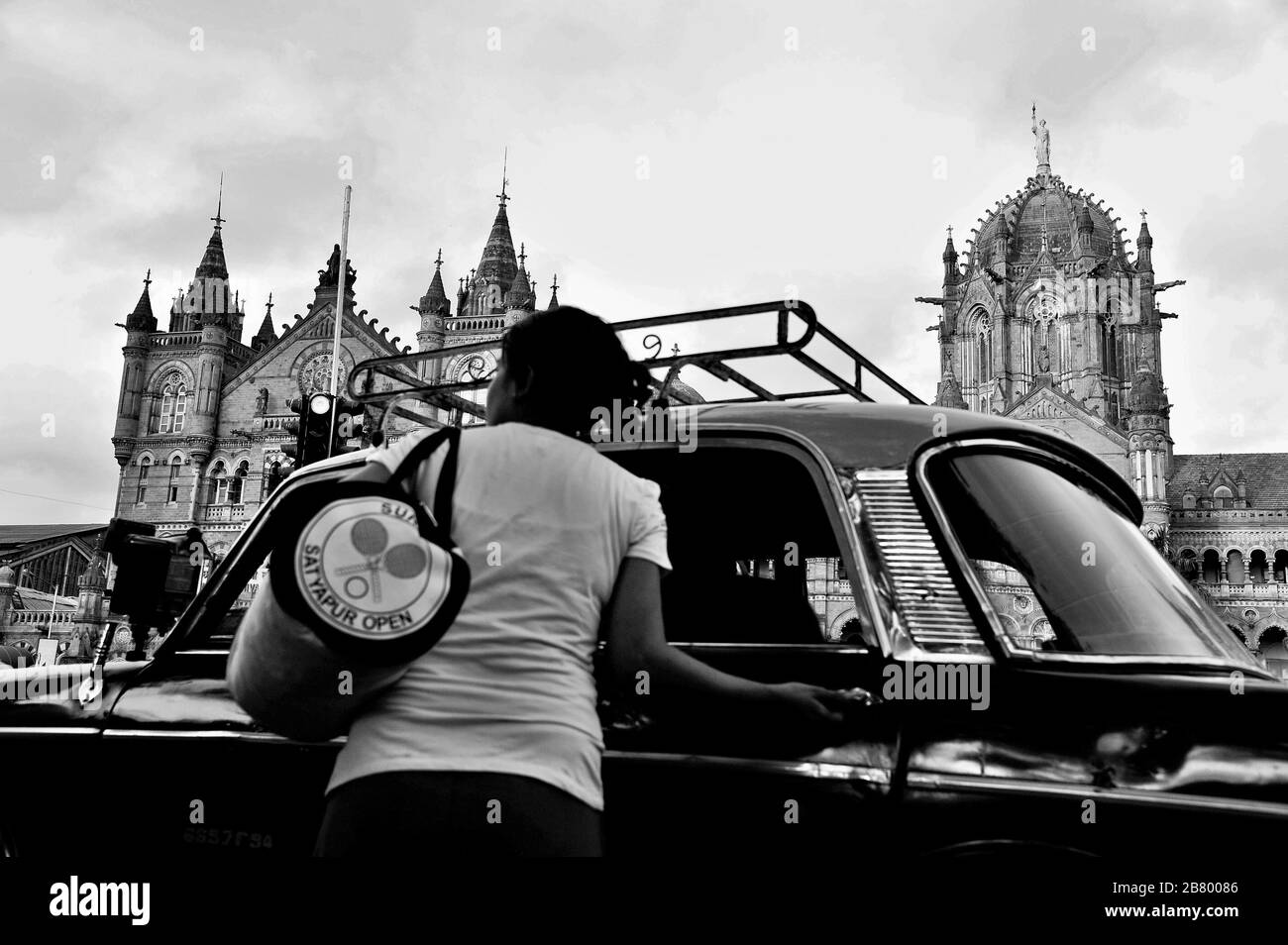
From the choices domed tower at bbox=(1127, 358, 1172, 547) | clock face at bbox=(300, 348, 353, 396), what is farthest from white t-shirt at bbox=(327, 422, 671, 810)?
domed tower at bbox=(1127, 358, 1172, 547)

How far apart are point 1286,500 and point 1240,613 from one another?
24.3 feet

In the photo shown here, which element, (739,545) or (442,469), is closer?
(442,469)

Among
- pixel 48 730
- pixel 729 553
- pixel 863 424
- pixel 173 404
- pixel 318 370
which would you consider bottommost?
pixel 48 730

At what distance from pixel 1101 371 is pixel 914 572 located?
63.5 meters

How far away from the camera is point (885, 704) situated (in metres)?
1.83

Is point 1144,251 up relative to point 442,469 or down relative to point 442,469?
up

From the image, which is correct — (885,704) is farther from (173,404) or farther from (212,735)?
(173,404)

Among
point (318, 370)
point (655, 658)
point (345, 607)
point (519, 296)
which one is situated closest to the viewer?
point (345, 607)

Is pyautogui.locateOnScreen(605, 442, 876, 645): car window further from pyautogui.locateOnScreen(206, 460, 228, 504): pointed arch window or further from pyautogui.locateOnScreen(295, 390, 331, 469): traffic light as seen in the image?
pyautogui.locateOnScreen(206, 460, 228, 504): pointed arch window

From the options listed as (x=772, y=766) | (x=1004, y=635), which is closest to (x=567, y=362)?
(x=772, y=766)

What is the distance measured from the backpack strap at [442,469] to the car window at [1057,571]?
3.38 feet
